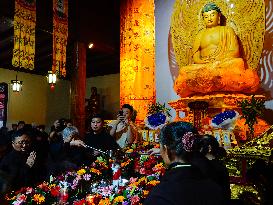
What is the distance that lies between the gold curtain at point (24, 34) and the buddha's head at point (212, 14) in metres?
4.21

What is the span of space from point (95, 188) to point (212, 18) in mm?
5973

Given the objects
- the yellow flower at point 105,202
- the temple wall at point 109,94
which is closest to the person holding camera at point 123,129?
the yellow flower at point 105,202

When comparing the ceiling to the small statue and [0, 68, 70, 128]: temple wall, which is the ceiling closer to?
[0, 68, 70, 128]: temple wall

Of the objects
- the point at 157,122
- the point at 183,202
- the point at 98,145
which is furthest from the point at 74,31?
the point at 183,202

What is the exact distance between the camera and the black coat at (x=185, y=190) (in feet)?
5.16

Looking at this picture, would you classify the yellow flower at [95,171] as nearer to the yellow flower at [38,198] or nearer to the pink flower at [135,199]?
the yellow flower at [38,198]

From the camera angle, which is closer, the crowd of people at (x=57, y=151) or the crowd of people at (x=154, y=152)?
the crowd of people at (x=154, y=152)

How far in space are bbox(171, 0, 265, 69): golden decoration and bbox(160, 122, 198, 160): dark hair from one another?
6.32 metres

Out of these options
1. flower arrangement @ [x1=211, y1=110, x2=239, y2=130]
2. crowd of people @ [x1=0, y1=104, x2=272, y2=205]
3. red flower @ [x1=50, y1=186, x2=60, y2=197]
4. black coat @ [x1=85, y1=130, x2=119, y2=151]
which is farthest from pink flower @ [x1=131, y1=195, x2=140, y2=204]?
flower arrangement @ [x1=211, y1=110, x2=239, y2=130]

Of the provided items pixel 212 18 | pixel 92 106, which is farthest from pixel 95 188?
pixel 92 106

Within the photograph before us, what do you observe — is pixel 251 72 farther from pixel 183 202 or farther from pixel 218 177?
pixel 183 202

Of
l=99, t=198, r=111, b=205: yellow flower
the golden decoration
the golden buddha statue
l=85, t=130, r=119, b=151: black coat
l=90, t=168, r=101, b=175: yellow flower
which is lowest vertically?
l=99, t=198, r=111, b=205: yellow flower

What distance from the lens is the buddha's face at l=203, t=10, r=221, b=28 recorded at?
7.60m

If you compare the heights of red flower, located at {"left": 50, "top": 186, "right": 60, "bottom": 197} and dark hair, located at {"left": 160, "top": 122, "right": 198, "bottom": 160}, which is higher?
dark hair, located at {"left": 160, "top": 122, "right": 198, "bottom": 160}
